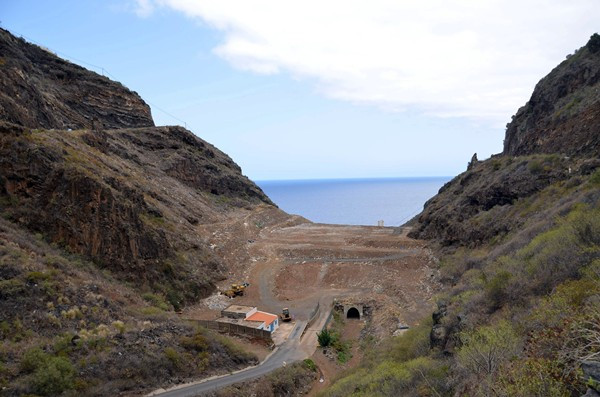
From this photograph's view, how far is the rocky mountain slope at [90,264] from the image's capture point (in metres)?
17.4

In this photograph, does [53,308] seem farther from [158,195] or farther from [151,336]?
[158,195]

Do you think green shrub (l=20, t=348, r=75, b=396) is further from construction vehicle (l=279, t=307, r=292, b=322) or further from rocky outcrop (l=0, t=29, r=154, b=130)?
rocky outcrop (l=0, t=29, r=154, b=130)

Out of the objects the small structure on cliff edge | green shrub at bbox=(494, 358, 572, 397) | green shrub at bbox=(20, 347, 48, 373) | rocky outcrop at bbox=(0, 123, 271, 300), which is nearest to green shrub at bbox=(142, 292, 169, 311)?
rocky outcrop at bbox=(0, 123, 271, 300)

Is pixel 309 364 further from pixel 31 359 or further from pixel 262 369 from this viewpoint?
pixel 31 359

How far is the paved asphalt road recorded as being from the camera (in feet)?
59.4

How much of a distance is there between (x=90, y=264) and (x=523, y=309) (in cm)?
2443

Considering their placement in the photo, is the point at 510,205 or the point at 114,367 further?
Result: the point at 510,205

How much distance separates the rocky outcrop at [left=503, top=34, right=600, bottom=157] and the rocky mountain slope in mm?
31814

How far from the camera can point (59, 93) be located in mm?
52125

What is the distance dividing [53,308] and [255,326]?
472 inches

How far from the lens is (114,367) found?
17656 mm

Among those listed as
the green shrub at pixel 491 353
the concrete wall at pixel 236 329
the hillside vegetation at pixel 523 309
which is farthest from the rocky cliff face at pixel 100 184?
the green shrub at pixel 491 353

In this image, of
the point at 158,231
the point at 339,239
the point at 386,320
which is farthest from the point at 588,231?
the point at 339,239

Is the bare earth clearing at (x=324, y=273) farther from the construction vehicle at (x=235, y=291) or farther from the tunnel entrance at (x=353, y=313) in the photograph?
the tunnel entrance at (x=353, y=313)
